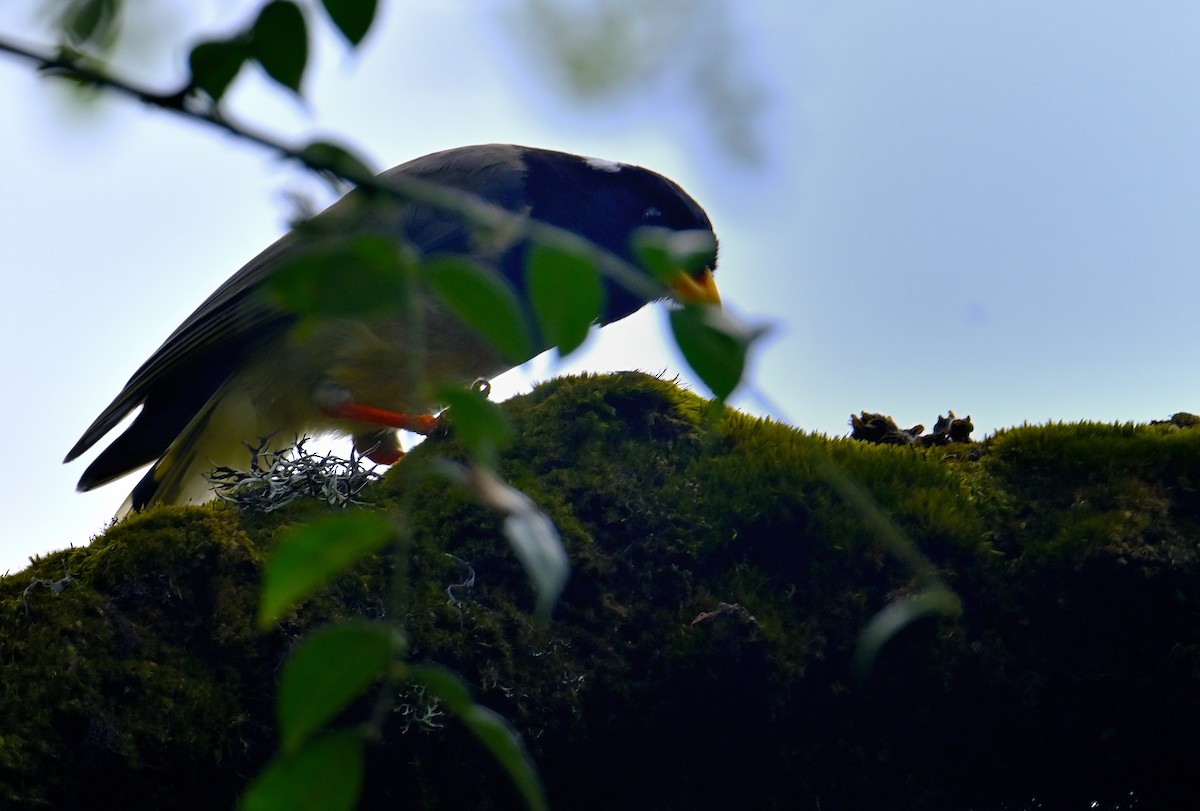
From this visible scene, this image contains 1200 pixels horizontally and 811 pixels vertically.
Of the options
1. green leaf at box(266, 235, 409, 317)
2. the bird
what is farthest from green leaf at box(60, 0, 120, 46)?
the bird

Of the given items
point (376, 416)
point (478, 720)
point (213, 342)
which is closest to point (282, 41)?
point (478, 720)

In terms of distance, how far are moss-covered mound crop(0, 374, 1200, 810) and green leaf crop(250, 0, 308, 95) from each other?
5.94ft

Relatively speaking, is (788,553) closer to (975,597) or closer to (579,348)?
(975,597)

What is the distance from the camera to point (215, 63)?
0.75 meters

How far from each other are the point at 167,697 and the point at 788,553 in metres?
1.50

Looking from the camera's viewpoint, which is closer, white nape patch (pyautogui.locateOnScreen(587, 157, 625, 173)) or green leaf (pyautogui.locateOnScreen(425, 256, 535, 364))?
green leaf (pyautogui.locateOnScreen(425, 256, 535, 364))

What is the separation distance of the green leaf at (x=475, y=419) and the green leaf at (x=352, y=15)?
24cm

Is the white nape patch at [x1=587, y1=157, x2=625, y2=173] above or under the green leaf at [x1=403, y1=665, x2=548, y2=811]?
above

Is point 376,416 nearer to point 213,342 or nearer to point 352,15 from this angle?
point 213,342

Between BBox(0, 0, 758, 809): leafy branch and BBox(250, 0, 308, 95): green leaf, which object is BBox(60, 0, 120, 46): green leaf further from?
BBox(250, 0, 308, 95): green leaf

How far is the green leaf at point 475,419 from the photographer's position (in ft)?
2.19

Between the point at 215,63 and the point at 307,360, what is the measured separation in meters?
4.05

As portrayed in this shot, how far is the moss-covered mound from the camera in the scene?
248 centimetres

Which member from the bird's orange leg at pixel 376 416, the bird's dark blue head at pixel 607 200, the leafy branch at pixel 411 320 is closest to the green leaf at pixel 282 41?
the leafy branch at pixel 411 320
